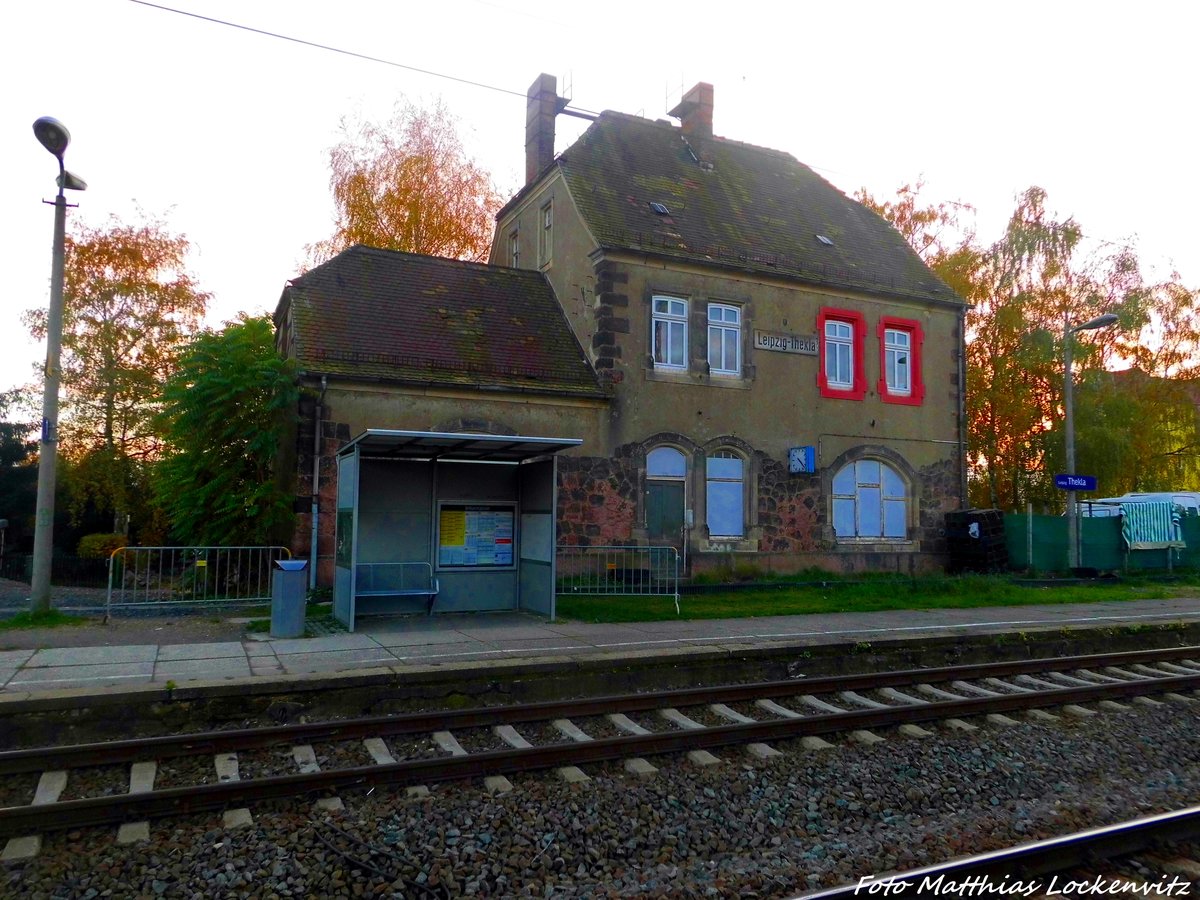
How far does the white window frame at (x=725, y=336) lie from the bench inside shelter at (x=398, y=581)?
9.08 m

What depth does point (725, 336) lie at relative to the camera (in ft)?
68.0

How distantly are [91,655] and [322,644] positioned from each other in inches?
97.8

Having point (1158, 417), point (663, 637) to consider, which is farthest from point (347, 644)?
point (1158, 417)

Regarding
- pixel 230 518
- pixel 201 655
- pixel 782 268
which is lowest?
pixel 201 655

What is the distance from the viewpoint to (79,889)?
5.26m

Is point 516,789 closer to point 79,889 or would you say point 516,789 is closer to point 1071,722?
point 79,889

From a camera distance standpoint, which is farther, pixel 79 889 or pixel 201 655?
pixel 201 655

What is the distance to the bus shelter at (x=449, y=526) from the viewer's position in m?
13.5

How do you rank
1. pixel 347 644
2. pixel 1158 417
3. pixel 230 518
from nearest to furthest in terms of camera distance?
pixel 347 644 < pixel 230 518 < pixel 1158 417

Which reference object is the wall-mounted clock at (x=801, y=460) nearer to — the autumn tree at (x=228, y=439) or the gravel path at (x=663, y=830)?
the autumn tree at (x=228, y=439)

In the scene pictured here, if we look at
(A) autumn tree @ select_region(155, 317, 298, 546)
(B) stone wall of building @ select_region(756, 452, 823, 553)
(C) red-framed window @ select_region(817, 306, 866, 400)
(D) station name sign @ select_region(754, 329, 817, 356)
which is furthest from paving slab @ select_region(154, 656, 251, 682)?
(C) red-framed window @ select_region(817, 306, 866, 400)

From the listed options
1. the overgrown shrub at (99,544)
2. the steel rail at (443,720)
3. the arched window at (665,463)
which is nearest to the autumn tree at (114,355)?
the overgrown shrub at (99,544)

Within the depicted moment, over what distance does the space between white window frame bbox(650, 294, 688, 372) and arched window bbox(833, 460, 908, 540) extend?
16.0 feet

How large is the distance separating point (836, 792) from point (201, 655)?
7.02 m
